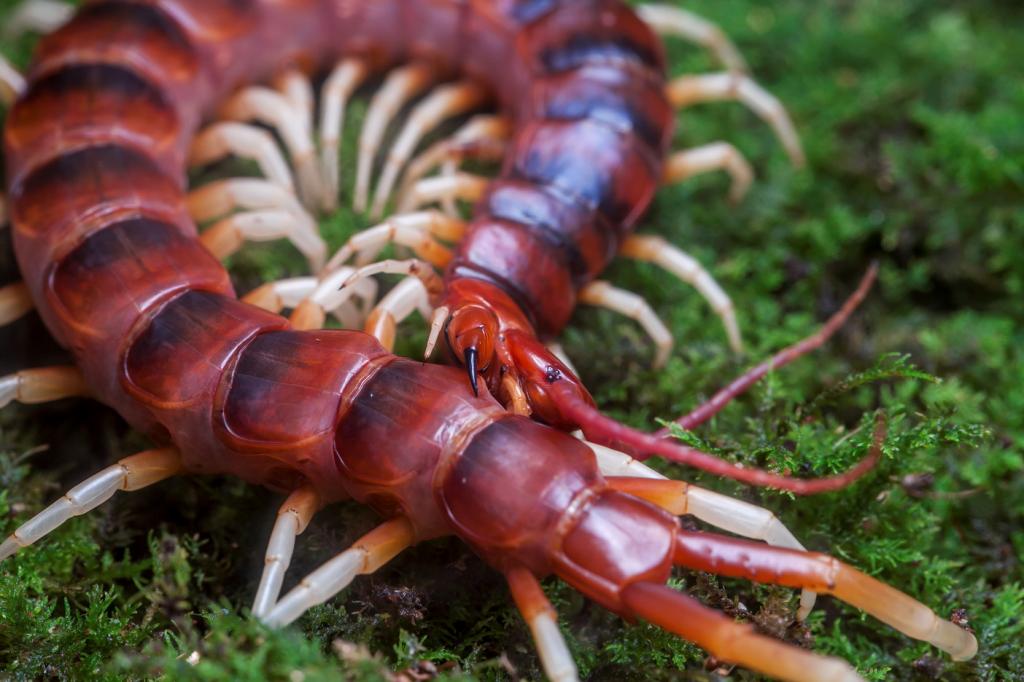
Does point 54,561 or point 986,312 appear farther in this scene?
point 986,312

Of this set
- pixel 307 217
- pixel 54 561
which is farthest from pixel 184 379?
pixel 307 217

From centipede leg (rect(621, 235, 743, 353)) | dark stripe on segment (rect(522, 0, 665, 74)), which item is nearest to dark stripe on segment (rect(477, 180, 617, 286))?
centipede leg (rect(621, 235, 743, 353))

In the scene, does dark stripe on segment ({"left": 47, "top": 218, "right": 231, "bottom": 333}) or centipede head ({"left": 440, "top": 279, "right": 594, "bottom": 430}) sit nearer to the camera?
centipede head ({"left": 440, "top": 279, "right": 594, "bottom": 430})

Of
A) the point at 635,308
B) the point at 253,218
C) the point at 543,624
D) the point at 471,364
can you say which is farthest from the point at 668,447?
the point at 253,218

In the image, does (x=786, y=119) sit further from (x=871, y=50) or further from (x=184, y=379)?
(x=184, y=379)

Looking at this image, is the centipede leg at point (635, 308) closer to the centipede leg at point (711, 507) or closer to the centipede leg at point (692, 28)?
the centipede leg at point (711, 507)

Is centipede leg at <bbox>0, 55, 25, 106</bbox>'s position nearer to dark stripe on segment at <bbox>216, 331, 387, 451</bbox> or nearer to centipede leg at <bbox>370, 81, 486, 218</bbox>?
centipede leg at <bbox>370, 81, 486, 218</bbox>
